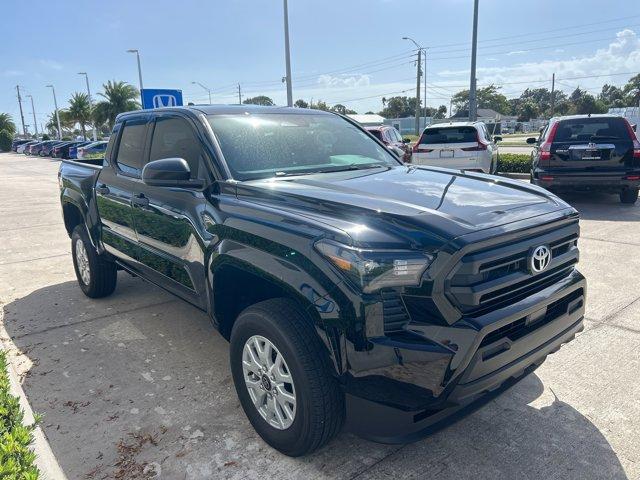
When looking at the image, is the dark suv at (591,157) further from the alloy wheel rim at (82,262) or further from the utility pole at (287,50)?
the utility pole at (287,50)

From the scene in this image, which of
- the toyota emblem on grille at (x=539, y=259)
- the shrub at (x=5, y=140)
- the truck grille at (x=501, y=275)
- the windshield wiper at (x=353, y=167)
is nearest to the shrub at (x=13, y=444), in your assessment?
the truck grille at (x=501, y=275)

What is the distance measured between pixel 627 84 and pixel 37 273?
A: 358ft

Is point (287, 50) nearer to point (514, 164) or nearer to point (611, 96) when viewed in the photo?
point (514, 164)

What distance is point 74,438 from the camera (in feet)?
9.87

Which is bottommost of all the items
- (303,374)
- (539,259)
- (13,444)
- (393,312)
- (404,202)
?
(13,444)

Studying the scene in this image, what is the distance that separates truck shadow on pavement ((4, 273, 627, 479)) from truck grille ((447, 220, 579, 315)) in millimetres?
868

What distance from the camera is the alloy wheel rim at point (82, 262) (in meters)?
5.35

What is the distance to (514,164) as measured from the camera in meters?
14.8

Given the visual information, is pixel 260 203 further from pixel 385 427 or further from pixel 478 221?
pixel 385 427

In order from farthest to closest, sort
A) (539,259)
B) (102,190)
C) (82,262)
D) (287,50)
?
(287,50) → (82,262) → (102,190) → (539,259)

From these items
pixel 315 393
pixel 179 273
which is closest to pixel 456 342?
pixel 315 393

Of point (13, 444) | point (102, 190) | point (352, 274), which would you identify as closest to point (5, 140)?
point (102, 190)

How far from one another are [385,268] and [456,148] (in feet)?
31.5

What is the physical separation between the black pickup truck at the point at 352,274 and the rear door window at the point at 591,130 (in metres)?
6.85
